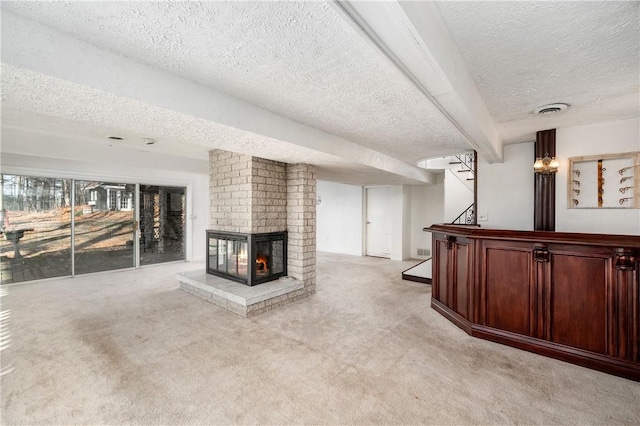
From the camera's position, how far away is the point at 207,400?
1.89m

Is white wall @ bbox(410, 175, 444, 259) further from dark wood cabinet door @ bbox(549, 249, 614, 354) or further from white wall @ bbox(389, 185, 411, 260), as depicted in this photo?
dark wood cabinet door @ bbox(549, 249, 614, 354)

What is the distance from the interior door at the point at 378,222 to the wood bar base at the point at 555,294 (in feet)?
15.3

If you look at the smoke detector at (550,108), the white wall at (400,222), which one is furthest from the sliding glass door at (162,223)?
the smoke detector at (550,108)

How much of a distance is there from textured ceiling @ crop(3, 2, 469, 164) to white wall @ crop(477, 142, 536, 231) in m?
2.59

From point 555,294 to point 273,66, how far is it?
3045 mm

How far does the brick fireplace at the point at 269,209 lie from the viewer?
390cm

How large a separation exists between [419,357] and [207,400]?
1.75 metres

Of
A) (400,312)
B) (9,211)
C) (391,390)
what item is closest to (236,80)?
(391,390)

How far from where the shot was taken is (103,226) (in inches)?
227

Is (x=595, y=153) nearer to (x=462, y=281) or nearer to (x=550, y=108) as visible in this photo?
(x=550, y=108)

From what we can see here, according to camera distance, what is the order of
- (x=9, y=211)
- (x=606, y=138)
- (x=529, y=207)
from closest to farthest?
(x=606, y=138)
(x=529, y=207)
(x=9, y=211)

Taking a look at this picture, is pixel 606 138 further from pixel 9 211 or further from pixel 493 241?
pixel 9 211

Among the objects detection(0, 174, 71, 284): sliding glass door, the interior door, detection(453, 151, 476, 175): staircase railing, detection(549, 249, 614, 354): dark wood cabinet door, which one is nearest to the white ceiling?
detection(549, 249, 614, 354): dark wood cabinet door

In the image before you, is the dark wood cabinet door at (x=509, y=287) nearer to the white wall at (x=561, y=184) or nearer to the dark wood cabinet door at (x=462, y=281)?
the dark wood cabinet door at (x=462, y=281)
